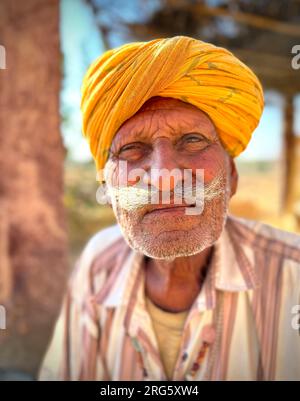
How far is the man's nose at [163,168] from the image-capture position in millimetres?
1303

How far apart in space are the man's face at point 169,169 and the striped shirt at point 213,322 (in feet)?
1.18

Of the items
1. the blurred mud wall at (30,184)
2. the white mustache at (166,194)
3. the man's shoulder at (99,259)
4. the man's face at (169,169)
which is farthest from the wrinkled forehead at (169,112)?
the blurred mud wall at (30,184)

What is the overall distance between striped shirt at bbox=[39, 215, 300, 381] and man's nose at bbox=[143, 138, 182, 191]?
1.75 ft

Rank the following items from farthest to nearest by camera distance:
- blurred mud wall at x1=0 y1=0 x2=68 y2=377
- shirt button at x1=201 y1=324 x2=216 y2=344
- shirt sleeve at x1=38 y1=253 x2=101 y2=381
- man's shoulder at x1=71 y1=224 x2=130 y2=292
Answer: blurred mud wall at x1=0 y1=0 x2=68 y2=377 < man's shoulder at x1=71 y1=224 x2=130 y2=292 < shirt sleeve at x1=38 y1=253 x2=101 y2=381 < shirt button at x1=201 y1=324 x2=216 y2=344

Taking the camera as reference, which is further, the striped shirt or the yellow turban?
the striped shirt

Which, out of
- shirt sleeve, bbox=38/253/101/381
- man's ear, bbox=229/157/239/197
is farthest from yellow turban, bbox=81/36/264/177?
shirt sleeve, bbox=38/253/101/381

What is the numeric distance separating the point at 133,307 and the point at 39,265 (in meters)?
0.94

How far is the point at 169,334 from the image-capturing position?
1698 millimetres

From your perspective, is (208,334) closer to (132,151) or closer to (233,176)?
(233,176)

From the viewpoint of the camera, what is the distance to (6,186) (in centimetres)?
234

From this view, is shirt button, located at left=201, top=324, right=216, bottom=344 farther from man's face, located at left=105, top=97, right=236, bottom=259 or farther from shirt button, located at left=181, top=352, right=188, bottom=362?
man's face, located at left=105, top=97, right=236, bottom=259

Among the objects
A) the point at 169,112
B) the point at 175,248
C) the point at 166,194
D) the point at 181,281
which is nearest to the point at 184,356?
the point at 181,281

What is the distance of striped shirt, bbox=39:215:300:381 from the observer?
1607mm

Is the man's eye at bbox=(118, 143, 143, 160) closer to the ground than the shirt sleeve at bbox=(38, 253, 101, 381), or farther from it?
farther from it
